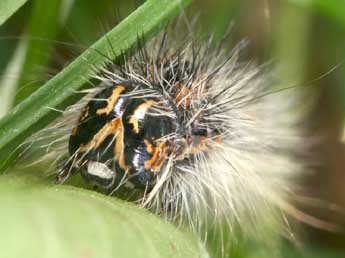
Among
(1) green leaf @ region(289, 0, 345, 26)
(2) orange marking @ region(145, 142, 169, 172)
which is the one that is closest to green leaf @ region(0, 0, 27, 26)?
(2) orange marking @ region(145, 142, 169, 172)

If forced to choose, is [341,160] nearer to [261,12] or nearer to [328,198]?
[328,198]

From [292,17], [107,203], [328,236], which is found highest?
[292,17]

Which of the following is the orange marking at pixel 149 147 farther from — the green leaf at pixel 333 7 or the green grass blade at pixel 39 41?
the green leaf at pixel 333 7

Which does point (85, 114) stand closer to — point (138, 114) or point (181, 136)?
point (138, 114)

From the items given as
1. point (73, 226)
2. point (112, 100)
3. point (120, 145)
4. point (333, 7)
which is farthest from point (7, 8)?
point (333, 7)

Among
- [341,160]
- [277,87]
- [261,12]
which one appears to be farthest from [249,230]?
[261,12]

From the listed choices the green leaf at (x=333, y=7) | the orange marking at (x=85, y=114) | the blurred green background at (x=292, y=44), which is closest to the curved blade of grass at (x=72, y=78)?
the orange marking at (x=85, y=114)

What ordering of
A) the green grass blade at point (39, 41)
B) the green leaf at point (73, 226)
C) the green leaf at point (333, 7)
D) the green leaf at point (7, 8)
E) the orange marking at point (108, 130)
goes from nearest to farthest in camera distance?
1. the green leaf at point (73, 226)
2. the orange marking at point (108, 130)
3. the green leaf at point (7, 8)
4. the green grass blade at point (39, 41)
5. the green leaf at point (333, 7)
